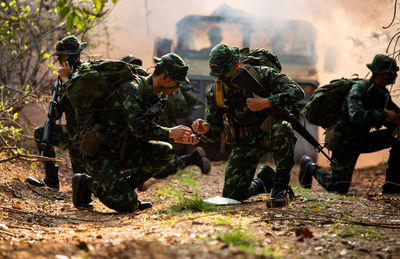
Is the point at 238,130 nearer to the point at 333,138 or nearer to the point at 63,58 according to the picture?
the point at 333,138

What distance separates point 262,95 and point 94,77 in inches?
58.1

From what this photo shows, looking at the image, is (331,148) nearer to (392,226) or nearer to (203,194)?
(203,194)

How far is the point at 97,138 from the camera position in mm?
4152

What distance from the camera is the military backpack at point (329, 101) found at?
551 centimetres

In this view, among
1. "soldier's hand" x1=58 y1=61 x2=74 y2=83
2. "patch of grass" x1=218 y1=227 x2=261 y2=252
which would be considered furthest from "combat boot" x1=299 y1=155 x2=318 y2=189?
"patch of grass" x1=218 y1=227 x2=261 y2=252

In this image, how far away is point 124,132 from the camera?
429cm

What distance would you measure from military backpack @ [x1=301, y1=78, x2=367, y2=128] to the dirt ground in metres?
0.97

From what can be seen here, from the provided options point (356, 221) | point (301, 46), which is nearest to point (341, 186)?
point (356, 221)

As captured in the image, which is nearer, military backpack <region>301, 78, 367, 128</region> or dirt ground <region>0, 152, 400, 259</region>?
dirt ground <region>0, 152, 400, 259</region>

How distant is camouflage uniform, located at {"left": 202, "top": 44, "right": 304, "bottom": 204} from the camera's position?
432 centimetres

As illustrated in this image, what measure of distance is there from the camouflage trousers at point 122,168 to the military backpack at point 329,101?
1845mm

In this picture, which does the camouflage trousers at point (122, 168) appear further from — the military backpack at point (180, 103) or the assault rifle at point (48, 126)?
the military backpack at point (180, 103)

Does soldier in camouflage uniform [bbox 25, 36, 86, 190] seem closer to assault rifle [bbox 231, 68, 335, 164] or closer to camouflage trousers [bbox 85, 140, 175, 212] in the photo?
camouflage trousers [bbox 85, 140, 175, 212]

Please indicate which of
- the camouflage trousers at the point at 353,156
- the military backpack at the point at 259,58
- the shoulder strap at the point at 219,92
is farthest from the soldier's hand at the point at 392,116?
the shoulder strap at the point at 219,92
